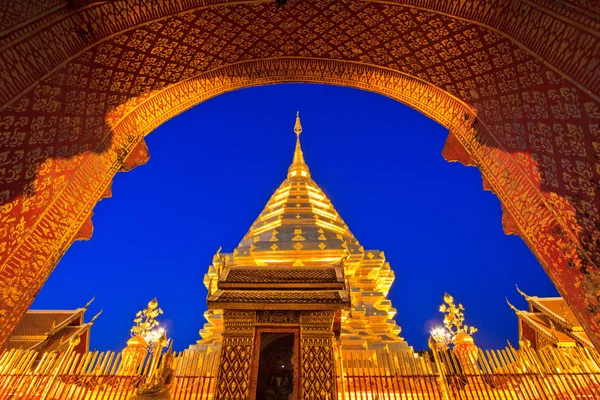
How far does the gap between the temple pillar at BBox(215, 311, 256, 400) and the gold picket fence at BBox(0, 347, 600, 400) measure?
1960mm

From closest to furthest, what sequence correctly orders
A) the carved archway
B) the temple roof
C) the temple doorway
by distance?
the carved archway
the temple doorway
the temple roof

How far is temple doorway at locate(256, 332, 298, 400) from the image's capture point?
6023mm

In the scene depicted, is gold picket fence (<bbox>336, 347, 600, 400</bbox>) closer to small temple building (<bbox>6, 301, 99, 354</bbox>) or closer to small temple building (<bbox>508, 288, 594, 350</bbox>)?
small temple building (<bbox>508, 288, 594, 350</bbox>)

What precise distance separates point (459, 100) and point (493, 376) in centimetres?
516

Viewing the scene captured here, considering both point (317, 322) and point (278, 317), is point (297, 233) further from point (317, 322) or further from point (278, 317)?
point (317, 322)

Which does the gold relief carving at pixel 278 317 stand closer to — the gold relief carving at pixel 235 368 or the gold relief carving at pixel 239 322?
the gold relief carving at pixel 239 322

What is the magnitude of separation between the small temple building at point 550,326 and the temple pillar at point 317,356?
7636 millimetres

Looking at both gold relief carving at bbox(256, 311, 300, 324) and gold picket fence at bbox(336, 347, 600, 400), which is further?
gold picket fence at bbox(336, 347, 600, 400)

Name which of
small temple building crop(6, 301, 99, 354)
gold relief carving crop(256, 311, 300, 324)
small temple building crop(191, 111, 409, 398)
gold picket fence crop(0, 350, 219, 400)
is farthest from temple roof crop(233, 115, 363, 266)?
gold relief carving crop(256, 311, 300, 324)

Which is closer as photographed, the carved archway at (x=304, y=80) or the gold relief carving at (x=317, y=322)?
the carved archway at (x=304, y=80)

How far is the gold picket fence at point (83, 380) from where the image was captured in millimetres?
6387

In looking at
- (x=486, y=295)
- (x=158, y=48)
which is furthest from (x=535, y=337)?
(x=486, y=295)

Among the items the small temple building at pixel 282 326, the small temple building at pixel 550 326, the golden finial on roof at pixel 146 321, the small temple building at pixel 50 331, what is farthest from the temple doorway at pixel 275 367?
the small temple building at pixel 50 331

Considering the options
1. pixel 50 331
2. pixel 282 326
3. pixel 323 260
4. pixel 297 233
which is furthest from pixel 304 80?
pixel 50 331
